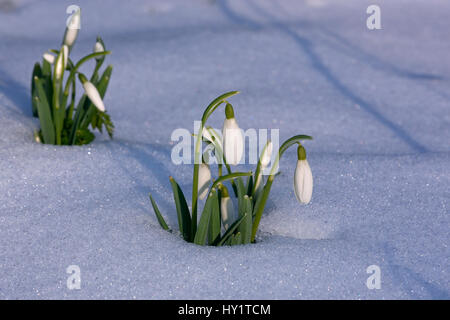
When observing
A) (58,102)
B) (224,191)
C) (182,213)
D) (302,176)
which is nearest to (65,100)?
(58,102)

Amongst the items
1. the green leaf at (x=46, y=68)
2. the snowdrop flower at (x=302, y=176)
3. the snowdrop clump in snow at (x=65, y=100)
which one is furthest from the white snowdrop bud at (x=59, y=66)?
the snowdrop flower at (x=302, y=176)

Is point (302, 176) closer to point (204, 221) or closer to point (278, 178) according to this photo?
point (204, 221)

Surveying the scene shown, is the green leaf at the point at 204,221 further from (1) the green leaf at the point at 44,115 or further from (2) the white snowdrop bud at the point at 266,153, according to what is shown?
(1) the green leaf at the point at 44,115

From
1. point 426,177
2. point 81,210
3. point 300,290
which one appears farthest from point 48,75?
point 426,177

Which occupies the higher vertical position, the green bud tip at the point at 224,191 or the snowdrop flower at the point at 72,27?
the snowdrop flower at the point at 72,27

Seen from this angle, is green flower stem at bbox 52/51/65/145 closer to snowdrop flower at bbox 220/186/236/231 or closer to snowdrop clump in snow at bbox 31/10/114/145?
snowdrop clump in snow at bbox 31/10/114/145
